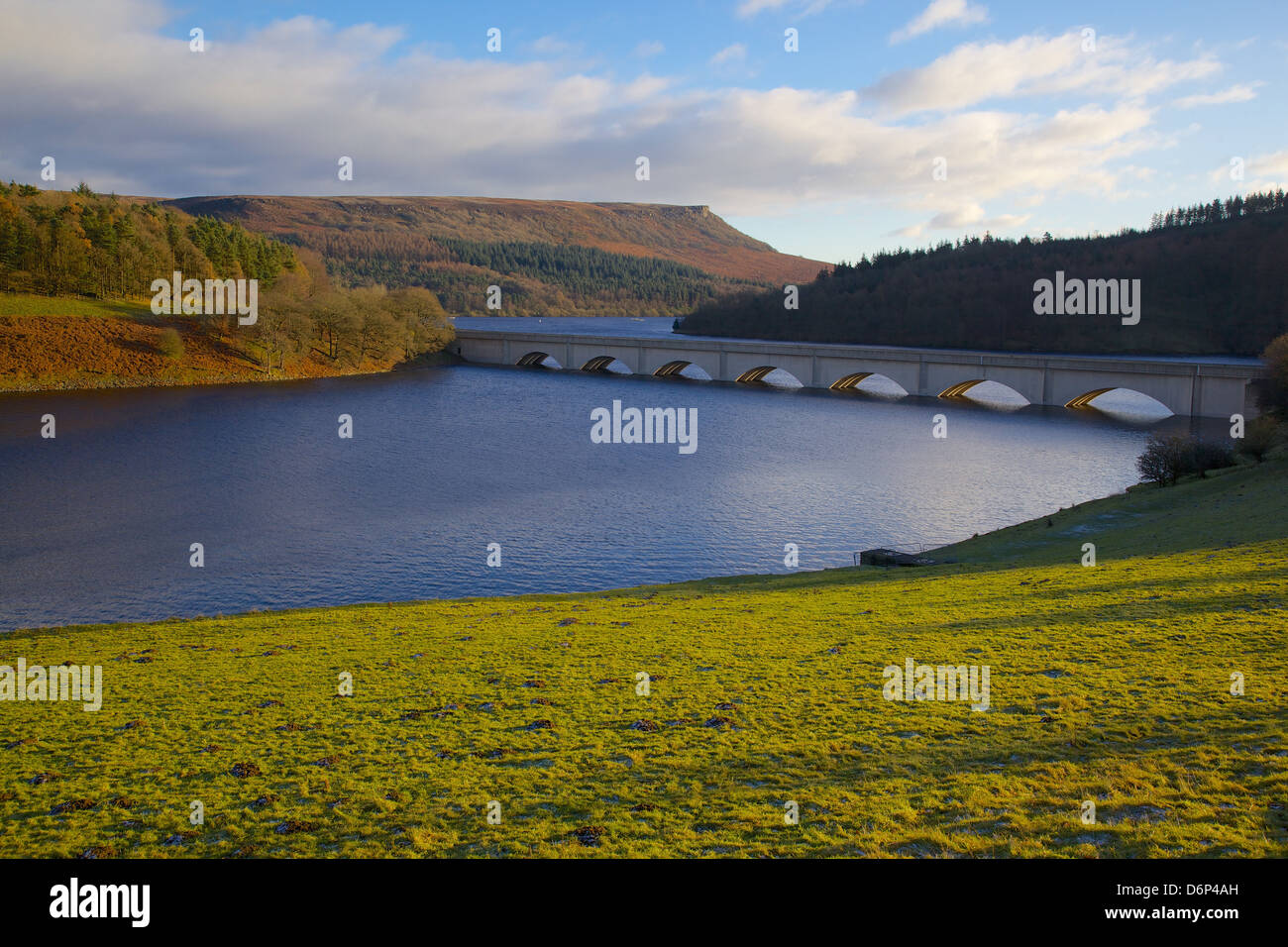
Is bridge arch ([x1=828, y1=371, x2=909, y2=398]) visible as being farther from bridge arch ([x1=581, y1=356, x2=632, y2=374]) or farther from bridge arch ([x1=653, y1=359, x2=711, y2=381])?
bridge arch ([x1=581, y1=356, x2=632, y2=374])

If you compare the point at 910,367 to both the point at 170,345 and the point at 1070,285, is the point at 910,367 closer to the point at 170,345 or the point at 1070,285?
the point at 1070,285

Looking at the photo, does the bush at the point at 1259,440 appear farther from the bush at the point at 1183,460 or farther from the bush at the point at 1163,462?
the bush at the point at 1163,462
